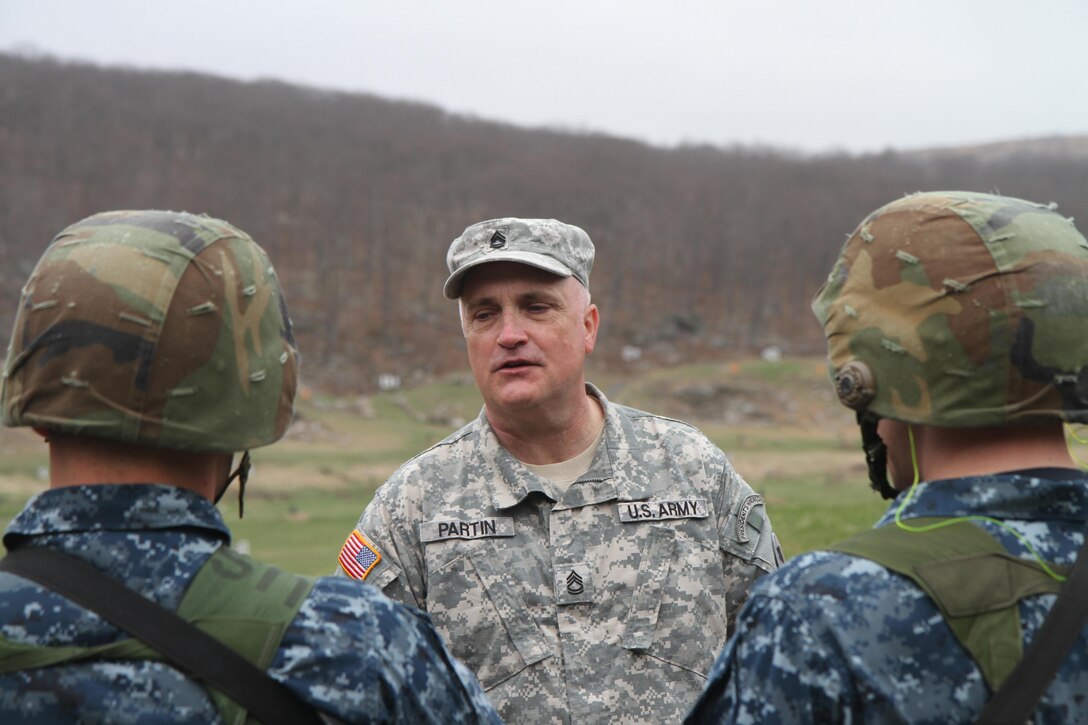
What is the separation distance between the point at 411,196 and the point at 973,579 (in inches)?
3189

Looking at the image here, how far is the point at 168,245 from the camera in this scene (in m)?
2.27

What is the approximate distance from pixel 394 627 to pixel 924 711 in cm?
101

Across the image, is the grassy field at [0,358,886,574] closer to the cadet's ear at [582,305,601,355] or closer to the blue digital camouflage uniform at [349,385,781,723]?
the cadet's ear at [582,305,601,355]

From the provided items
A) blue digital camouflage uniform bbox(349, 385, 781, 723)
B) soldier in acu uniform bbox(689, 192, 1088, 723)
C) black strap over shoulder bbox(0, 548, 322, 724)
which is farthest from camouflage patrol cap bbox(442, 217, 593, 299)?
black strap over shoulder bbox(0, 548, 322, 724)

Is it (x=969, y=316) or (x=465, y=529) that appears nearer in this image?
(x=969, y=316)

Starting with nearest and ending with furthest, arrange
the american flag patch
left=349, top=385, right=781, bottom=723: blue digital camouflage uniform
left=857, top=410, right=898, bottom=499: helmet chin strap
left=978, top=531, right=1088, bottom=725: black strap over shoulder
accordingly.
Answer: left=978, top=531, right=1088, bottom=725: black strap over shoulder
left=857, top=410, right=898, bottom=499: helmet chin strap
left=349, top=385, right=781, bottom=723: blue digital camouflage uniform
the american flag patch

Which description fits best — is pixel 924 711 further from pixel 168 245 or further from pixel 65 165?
pixel 65 165

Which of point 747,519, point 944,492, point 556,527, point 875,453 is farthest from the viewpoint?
point 747,519

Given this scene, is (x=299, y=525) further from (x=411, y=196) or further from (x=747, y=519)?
(x=411, y=196)

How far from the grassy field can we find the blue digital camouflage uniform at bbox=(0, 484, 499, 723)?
428 inches

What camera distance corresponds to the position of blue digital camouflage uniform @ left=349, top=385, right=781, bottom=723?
3.65 metres

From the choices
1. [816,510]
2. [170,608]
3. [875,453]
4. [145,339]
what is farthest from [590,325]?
[816,510]

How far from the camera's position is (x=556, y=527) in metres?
3.89

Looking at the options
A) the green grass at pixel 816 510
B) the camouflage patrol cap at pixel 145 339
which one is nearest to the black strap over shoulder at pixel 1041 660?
the camouflage patrol cap at pixel 145 339
